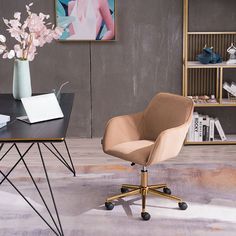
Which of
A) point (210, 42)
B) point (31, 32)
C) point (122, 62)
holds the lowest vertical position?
point (122, 62)

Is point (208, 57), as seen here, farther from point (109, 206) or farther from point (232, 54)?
point (109, 206)

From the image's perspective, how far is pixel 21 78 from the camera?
4.12 metres

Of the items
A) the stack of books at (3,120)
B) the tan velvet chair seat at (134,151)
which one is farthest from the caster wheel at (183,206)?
the stack of books at (3,120)

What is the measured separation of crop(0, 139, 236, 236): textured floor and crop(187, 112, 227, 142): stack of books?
6.4 inches

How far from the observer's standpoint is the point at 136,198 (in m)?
4.16

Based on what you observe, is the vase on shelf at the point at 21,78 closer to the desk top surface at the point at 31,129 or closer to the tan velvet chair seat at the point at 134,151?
the desk top surface at the point at 31,129

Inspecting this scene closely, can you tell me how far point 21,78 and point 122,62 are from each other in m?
1.86

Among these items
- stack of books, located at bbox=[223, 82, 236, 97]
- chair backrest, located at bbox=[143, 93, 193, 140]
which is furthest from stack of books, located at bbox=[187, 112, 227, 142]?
chair backrest, located at bbox=[143, 93, 193, 140]

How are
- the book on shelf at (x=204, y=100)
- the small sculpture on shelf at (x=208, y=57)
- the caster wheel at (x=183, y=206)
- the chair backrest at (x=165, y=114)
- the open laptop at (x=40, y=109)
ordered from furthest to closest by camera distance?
the book on shelf at (x=204, y=100)
the small sculpture on shelf at (x=208, y=57)
the chair backrest at (x=165, y=114)
the caster wheel at (x=183, y=206)
the open laptop at (x=40, y=109)

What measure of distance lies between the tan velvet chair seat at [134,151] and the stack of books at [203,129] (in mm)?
1543

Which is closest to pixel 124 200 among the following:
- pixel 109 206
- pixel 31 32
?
pixel 109 206

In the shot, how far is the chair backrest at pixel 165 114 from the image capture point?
159 inches

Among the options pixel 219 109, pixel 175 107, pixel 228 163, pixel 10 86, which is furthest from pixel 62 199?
pixel 219 109

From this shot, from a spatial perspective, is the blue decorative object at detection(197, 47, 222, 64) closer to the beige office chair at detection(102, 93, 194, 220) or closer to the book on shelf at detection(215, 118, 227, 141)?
the book on shelf at detection(215, 118, 227, 141)
